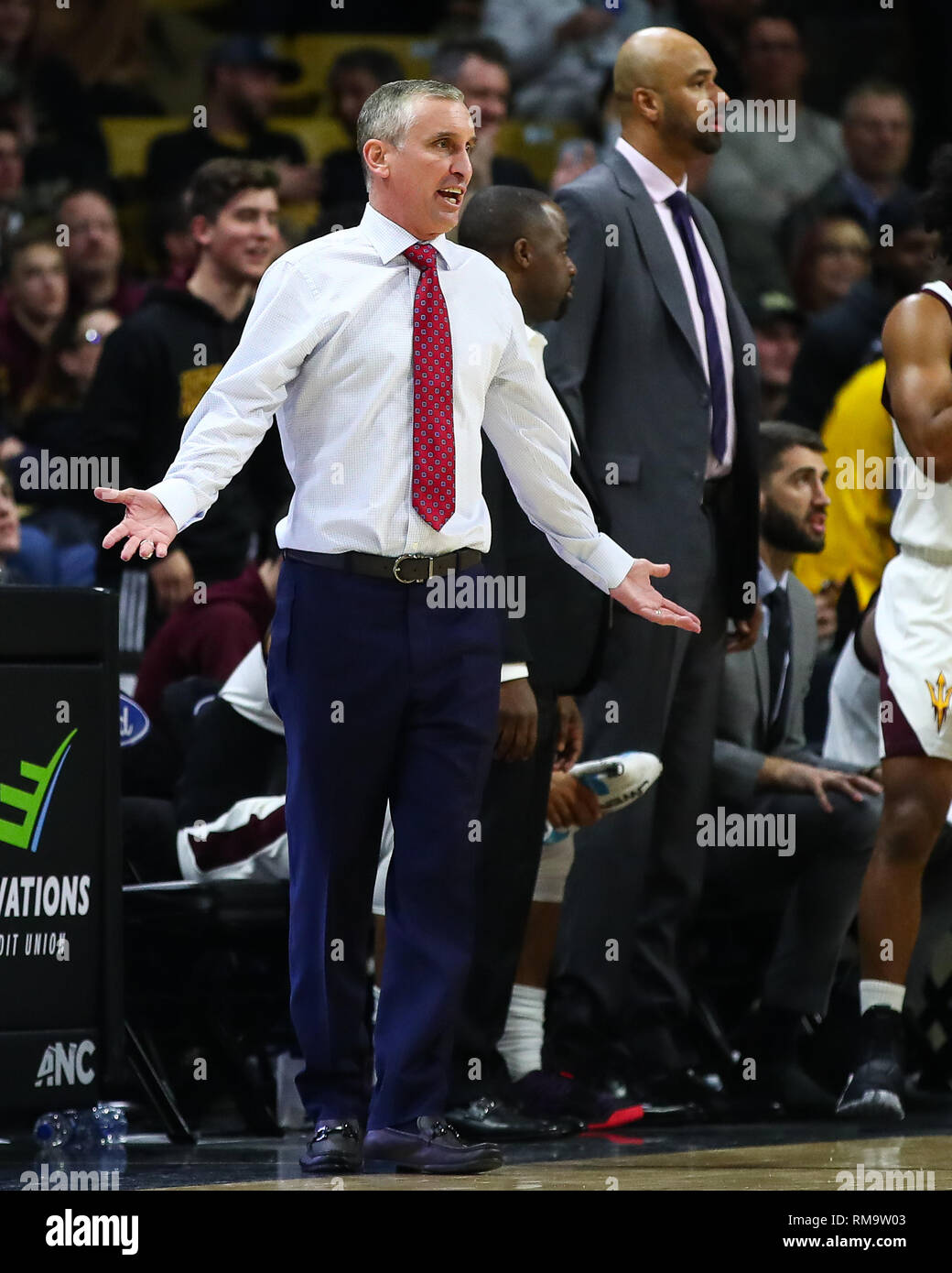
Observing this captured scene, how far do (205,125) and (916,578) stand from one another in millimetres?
4676

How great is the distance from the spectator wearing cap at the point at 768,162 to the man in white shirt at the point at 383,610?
480cm

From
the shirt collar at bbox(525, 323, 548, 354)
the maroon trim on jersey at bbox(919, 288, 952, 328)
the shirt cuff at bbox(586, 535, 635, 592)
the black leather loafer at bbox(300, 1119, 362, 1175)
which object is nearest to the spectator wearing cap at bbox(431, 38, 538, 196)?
the maroon trim on jersey at bbox(919, 288, 952, 328)

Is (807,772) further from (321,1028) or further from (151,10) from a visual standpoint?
(151,10)

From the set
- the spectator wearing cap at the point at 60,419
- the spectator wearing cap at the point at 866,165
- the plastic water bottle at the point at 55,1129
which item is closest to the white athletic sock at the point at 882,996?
the plastic water bottle at the point at 55,1129

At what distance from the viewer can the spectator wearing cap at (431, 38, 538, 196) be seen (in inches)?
299

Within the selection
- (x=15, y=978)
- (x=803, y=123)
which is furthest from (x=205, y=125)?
(x=15, y=978)

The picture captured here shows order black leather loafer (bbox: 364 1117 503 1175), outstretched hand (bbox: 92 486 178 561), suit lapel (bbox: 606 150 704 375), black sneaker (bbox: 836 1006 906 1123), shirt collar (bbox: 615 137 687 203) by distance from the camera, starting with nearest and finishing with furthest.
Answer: outstretched hand (bbox: 92 486 178 561) → black leather loafer (bbox: 364 1117 503 1175) → black sneaker (bbox: 836 1006 906 1123) → suit lapel (bbox: 606 150 704 375) → shirt collar (bbox: 615 137 687 203)

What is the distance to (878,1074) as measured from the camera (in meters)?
4.61

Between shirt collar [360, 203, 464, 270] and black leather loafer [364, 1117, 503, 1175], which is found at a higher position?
shirt collar [360, 203, 464, 270]

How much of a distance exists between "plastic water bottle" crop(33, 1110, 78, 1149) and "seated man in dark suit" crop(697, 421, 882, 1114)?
161 centimetres

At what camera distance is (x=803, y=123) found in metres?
8.98

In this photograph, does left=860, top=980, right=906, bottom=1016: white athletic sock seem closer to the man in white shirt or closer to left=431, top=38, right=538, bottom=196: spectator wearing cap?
the man in white shirt

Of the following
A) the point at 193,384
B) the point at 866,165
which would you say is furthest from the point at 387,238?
the point at 866,165
